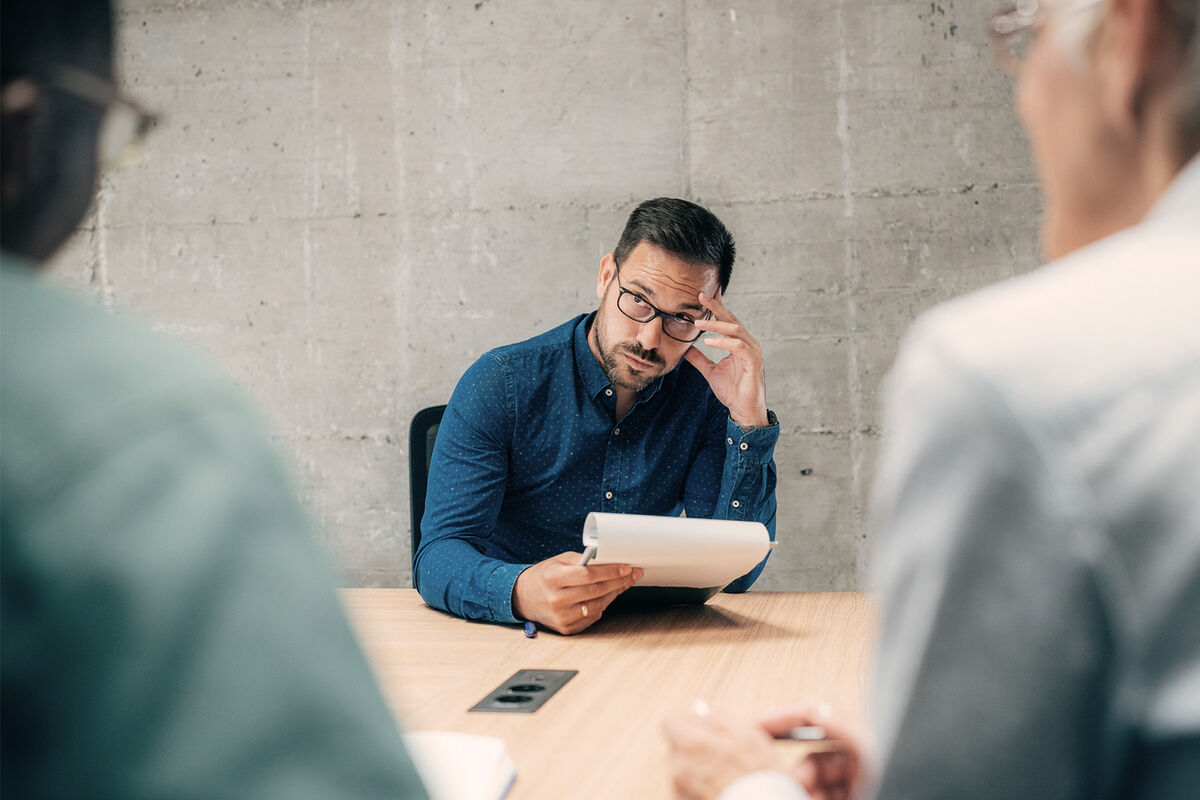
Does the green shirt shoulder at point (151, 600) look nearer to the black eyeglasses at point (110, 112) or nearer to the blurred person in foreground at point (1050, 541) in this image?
the black eyeglasses at point (110, 112)

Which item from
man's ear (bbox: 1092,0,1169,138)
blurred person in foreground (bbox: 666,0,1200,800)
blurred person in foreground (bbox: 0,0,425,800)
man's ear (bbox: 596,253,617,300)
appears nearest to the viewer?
blurred person in foreground (bbox: 0,0,425,800)

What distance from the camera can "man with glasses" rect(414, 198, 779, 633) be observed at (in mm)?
1987

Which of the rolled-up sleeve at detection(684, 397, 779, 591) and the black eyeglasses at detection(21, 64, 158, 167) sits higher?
the black eyeglasses at detection(21, 64, 158, 167)

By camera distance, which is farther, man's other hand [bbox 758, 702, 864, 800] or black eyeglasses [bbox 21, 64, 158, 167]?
man's other hand [bbox 758, 702, 864, 800]

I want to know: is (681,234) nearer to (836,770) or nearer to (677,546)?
(677,546)

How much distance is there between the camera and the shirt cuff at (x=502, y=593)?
1542 millimetres

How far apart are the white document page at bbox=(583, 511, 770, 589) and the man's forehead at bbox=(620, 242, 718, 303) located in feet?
2.28

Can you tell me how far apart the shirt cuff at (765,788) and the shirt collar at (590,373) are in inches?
55.8

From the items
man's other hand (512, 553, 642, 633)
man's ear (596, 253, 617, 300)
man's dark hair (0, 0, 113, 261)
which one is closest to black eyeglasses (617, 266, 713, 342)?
man's ear (596, 253, 617, 300)

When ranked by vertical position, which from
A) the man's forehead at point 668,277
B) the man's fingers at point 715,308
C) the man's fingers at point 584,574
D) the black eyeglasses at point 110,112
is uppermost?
the black eyeglasses at point 110,112

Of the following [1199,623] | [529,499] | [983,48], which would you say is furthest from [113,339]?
[983,48]

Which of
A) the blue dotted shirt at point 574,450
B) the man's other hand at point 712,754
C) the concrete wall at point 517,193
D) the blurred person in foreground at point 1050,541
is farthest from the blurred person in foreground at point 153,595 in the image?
the concrete wall at point 517,193

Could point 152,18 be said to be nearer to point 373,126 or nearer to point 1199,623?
point 373,126

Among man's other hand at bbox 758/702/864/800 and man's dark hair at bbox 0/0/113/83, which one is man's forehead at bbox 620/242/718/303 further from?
man's dark hair at bbox 0/0/113/83
